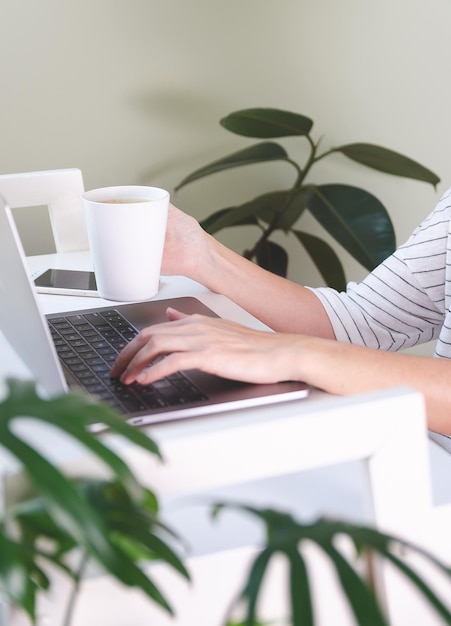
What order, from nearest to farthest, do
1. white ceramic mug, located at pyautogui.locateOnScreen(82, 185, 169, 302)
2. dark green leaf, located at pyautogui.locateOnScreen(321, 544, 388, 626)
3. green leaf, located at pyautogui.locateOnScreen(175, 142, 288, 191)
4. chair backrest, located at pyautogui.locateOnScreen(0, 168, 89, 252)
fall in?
dark green leaf, located at pyautogui.locateOnScreen(321, 544, 388, 626)
white ceramic mug, located at pyautogui.locateOnScreen(82, 185, 169, 302)
chair backrest, located at pyautogui.locateOnScreen(0, 168, 89, 252)
green leaf, located at pyautogui.locateOnScreen(175, 142, 288, 191)

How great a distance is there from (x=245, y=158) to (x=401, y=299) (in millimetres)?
900

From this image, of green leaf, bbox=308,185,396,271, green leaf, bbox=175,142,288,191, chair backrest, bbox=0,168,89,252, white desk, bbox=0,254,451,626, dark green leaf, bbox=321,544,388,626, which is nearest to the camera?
dark green leaf, bbox=321,544,388,626

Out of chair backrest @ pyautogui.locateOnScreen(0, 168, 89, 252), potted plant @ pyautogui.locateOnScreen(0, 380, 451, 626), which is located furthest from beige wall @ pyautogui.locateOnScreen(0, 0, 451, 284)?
potted plant @ pyautogui.locateOnScreen(0, 380, 451, 626)

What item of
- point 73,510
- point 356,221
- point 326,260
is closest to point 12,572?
point 73,510

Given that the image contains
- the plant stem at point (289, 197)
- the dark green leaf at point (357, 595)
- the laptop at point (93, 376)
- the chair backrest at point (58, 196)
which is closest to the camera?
the dark green leaf at point (357, 595)

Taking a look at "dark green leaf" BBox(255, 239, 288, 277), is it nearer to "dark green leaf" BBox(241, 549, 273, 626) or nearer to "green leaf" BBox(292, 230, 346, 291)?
"green leaf" BBox(292, 230, 346, 291)

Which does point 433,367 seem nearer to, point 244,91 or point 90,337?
point 90,337

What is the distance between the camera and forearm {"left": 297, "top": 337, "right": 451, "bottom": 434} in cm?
81

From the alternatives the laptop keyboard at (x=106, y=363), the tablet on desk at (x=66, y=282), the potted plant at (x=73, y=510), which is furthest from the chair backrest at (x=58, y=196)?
the potted plant at (x=73, y=510)

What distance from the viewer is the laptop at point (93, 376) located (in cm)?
73

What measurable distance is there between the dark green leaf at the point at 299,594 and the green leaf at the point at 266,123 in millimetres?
1793

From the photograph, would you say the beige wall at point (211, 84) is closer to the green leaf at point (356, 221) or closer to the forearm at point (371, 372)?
the green leaf at point (356, 221)

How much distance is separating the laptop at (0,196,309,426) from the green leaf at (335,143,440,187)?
1.29 m

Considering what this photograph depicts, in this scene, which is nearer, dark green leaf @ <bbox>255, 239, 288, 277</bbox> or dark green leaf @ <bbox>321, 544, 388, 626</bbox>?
dark green leaf @ <bbox>321, 544, 388, 626</bbox>
